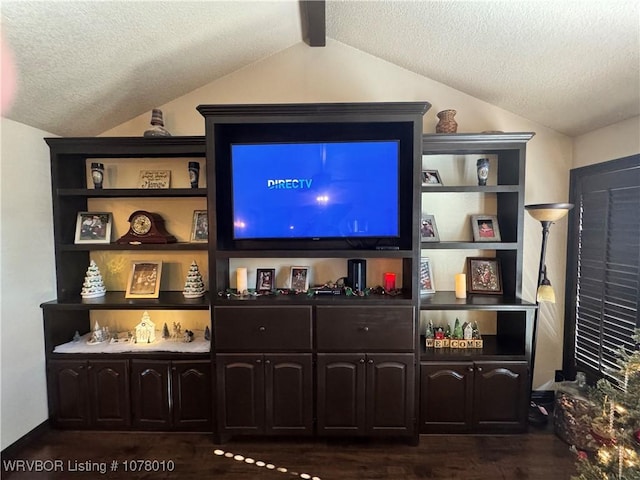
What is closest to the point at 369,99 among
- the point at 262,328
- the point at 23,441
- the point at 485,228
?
the point at 485,228

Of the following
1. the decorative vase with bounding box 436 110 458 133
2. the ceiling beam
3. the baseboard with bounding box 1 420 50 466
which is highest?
the ceiling beam

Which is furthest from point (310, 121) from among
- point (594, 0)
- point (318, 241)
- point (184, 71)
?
point (594, 0)

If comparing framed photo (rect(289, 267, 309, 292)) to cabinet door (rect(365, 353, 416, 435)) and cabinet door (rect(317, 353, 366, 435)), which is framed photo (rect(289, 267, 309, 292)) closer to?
cabinet door (rect(317, 353, 366, 435))

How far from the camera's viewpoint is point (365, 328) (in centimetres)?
212

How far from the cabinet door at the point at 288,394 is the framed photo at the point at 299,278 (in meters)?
0.54

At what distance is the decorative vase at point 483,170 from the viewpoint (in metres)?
2.33

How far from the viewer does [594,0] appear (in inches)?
58.1

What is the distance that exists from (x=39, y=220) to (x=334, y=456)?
2.68 meters

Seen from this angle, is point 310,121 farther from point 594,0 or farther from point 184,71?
point 594,0

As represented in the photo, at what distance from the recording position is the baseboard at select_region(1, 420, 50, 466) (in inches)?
80.1

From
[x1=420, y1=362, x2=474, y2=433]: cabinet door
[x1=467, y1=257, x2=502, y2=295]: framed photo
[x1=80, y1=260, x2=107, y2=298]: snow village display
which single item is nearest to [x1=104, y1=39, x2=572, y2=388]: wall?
[x1=467, y1=257, x2=502, y2=295]: framed photo

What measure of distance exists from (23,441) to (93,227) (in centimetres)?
155

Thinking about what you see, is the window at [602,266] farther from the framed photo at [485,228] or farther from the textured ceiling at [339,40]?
the framed photo at [485,228]

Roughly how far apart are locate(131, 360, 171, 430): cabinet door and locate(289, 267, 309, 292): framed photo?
106 cm
